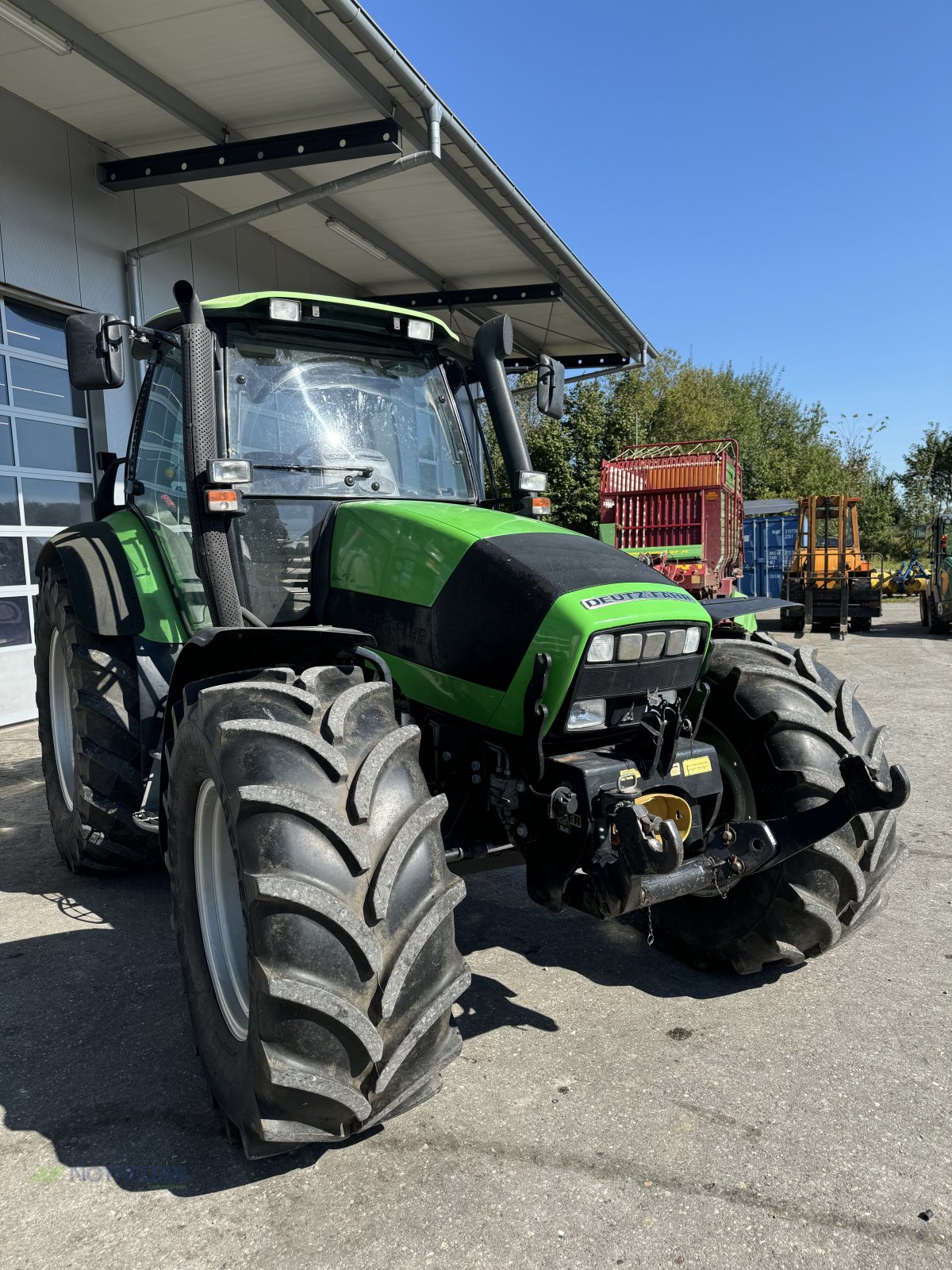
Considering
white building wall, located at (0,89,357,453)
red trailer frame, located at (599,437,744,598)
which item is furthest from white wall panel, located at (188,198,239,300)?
red trailer frame, located at (599,437,744,598)

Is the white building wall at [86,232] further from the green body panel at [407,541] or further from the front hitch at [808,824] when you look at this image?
the front hitch at [808,824]

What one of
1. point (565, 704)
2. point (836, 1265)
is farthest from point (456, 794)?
point (836, 1265)

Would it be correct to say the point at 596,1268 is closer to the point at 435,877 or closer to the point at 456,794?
the point at 435,877

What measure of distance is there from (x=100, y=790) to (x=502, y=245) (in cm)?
904

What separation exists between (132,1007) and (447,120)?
7.22 m

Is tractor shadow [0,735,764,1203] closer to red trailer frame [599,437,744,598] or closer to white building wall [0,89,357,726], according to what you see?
white building wall [0,89,357,726]

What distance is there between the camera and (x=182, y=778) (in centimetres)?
271

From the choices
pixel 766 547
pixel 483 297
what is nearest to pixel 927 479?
pixel 766 547

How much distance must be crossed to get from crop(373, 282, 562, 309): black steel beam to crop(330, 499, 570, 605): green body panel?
32.0 feet

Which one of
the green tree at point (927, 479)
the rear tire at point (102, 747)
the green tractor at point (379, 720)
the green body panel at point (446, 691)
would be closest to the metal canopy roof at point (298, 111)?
the green tractor at point (379, 720)

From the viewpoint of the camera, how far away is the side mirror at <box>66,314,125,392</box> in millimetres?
3568

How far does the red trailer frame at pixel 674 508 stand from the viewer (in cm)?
1442

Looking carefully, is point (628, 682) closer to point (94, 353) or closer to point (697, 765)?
point (697, 765)

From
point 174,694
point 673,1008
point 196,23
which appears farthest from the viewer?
point 196,23
